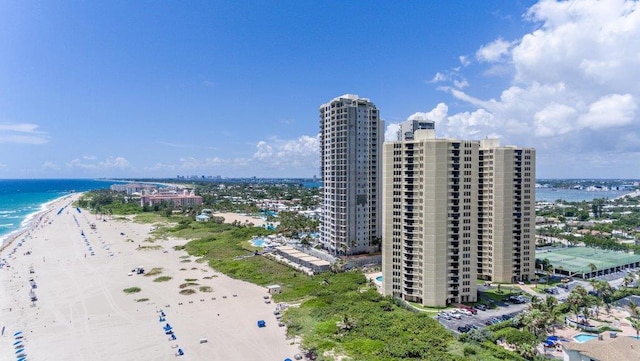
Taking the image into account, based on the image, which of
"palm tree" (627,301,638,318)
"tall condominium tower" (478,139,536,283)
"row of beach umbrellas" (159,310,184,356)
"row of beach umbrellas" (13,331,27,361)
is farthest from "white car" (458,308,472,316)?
"row of beach umbrellas" (13,331,27,361)

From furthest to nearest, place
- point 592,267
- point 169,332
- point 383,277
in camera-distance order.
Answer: point 592,267
point 383,277
point 169,332

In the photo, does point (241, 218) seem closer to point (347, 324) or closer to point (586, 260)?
point (347, 324)

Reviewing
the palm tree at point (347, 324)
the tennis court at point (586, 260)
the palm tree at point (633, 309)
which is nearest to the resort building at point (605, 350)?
the palm tree at point (633, 309)

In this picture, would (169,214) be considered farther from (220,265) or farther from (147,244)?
(220,265)

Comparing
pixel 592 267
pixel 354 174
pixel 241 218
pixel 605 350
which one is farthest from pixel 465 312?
pixel 241 218

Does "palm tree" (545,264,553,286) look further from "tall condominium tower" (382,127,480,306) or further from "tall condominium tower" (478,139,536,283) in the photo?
"tall condominium tower" (382,127,480,306)

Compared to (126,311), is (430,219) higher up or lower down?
higher up

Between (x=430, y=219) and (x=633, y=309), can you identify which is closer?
(x=633, y=309)

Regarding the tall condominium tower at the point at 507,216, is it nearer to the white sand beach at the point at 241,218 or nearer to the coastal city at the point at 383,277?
the coastal city at the point at 383,277
